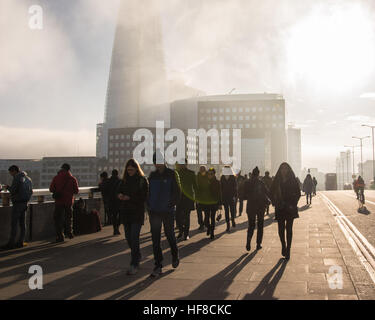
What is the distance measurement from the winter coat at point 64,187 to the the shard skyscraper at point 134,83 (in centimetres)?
17512

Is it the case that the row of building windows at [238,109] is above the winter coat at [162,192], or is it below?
above

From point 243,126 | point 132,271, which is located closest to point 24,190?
point 132,271

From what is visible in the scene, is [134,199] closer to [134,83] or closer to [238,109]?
[238,109]

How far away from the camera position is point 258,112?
147375 mm

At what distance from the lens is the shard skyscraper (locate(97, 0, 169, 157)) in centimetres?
18538

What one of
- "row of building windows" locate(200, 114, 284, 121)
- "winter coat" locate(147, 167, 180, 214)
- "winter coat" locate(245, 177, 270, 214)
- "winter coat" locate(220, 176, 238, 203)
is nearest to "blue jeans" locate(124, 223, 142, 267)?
"winter coat" locate(147, 167, 180, 214)

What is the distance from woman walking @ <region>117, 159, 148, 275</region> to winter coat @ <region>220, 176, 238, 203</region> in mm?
6450

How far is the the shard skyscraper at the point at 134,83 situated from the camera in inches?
7298

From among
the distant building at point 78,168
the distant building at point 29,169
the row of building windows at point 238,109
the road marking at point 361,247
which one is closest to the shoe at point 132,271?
the road marking at point 361,247

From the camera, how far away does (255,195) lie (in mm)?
8688

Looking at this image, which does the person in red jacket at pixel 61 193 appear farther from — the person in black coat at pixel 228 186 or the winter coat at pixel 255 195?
the person in black coat at pixel 228 186
